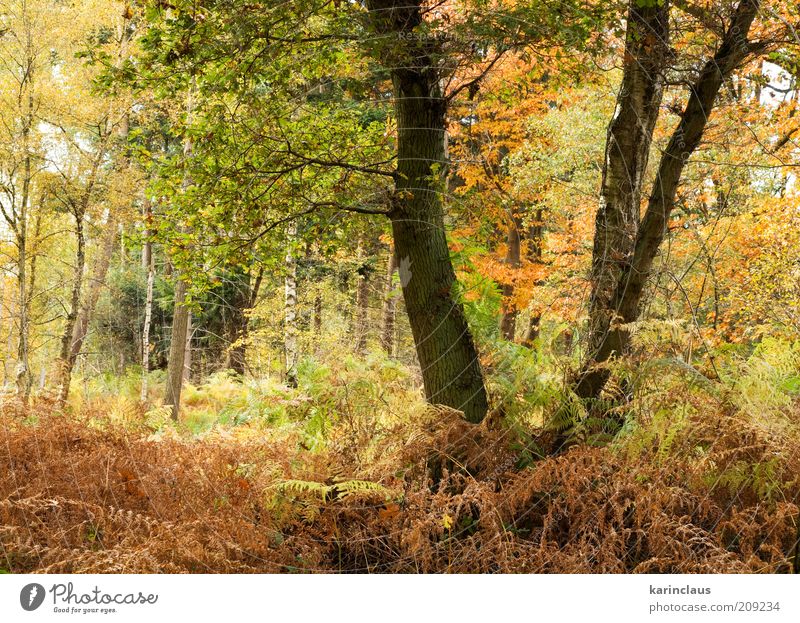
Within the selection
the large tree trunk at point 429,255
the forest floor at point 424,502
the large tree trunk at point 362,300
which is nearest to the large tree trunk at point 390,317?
the large tree trunk at point 362,300

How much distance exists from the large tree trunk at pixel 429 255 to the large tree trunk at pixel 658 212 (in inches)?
33.7

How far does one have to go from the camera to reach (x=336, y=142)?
16.5 feet

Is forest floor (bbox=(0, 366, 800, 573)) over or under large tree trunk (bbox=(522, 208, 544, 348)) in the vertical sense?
under

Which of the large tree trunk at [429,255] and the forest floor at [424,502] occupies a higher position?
the large tree trunk at [429,255]

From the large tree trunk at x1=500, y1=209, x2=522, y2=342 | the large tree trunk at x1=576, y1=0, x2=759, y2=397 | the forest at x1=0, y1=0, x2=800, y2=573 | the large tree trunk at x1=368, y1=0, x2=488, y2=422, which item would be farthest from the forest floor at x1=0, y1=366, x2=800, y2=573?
the large tree trunk at x1=500, y1=209, x2=522, y2=342

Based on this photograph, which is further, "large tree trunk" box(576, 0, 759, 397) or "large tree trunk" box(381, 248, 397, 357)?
"large tree trunk" box(381, 248, 397, 357)

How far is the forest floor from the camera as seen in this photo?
337 cm

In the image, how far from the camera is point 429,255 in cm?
492

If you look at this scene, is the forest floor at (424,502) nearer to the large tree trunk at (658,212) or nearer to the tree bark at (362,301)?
the large tree trunk at (658,212)

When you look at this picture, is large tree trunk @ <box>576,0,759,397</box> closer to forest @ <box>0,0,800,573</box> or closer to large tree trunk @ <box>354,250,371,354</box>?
forest @ <box>0,0,800,573</box>

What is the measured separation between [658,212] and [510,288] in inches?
345

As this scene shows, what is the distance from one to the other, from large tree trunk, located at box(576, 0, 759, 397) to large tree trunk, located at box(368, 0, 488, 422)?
Answer: 2.81ft

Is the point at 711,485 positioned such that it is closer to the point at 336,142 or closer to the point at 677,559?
the point at 677,559

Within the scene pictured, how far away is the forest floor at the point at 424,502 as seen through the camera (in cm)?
337
